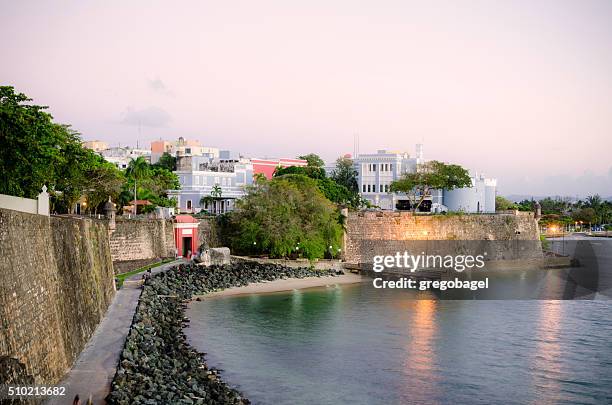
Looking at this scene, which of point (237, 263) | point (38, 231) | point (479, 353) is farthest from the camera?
point (237, 263)

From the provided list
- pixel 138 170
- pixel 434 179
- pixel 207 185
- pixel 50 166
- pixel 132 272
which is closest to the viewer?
pixel 50 166

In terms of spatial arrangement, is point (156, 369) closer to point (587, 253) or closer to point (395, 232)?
point (395, 232)

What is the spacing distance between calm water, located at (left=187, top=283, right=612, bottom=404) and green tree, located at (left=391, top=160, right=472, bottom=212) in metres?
27.3

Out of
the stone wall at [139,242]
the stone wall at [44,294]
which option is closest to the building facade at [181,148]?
the stone wall at [139,242]

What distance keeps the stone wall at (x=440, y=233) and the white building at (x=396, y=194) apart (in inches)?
504

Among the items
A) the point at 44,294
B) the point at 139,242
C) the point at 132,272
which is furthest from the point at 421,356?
the point at 139,242

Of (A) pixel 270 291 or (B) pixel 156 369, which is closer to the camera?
(B) pixel 156 369

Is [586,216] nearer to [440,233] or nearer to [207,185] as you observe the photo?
[440,233]

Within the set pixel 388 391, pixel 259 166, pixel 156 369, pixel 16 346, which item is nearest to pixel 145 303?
pixel 156 369

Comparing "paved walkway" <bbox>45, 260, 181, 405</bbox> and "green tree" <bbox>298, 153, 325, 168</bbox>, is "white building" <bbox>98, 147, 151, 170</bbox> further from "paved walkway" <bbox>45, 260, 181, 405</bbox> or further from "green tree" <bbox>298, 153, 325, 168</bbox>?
"paved walkway" <bbox>45, 260, 181, 405</bbox>

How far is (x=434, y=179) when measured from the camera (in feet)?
226

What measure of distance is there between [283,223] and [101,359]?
31.1 metres

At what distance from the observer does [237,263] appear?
48.9m

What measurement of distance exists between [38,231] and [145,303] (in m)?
13.7
